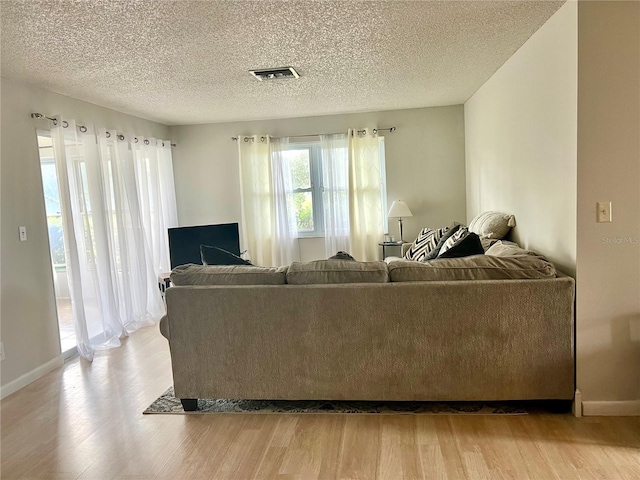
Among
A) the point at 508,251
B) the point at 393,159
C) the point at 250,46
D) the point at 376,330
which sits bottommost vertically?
the point at 376,330

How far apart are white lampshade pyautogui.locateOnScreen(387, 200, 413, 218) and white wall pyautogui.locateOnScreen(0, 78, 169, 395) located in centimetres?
356

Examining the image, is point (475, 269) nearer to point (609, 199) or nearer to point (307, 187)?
point (609, 199)

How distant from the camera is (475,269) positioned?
2.53 metres

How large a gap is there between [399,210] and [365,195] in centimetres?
52

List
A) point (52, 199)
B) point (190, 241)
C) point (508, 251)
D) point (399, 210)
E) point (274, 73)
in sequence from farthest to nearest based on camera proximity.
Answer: point (399, 210), point (190, 241), point (52, 199), point (274, 73), point (508, 251)

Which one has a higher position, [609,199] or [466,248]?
[609,199]

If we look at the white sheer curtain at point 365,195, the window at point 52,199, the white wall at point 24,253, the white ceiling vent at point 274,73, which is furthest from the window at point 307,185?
the white wall at point 24,253

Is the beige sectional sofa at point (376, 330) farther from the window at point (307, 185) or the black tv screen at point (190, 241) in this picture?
the window at point (307, 185)

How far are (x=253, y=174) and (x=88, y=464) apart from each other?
4191 mm

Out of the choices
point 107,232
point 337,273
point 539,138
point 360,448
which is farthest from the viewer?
point 107,232

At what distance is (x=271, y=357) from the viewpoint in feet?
8.67

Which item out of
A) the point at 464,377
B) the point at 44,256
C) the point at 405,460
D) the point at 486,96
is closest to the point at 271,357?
the point at 405,460

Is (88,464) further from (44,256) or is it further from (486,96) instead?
(486,96)

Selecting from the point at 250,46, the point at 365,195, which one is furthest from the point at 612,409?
the point at 365,195
